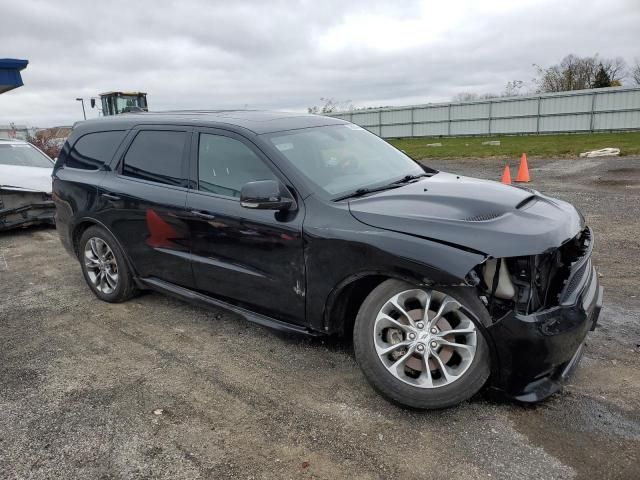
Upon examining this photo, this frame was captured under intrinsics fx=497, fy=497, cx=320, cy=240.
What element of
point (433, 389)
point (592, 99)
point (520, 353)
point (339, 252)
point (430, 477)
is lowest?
point (430, 477)

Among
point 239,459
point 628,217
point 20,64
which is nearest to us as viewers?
point 239,459

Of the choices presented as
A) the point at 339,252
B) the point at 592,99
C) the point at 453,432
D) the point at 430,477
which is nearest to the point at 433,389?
the point at 453,432

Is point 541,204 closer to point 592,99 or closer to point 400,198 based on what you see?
point 400,198

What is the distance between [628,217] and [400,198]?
19.3ft

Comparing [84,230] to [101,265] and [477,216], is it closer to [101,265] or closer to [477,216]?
[101,265]

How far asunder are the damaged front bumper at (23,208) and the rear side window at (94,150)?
136 inches

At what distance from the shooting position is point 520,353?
8.50ft

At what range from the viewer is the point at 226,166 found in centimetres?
376

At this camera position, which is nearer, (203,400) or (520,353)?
(520,353)

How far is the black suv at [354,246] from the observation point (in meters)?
2.64

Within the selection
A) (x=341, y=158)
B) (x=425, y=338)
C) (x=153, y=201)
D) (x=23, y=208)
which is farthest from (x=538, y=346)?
(x=23, y=208)

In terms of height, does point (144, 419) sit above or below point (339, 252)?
below

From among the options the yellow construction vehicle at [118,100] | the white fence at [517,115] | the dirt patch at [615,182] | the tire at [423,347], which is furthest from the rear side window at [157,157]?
the white fence at [517,115]

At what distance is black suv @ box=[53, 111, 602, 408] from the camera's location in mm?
2643
